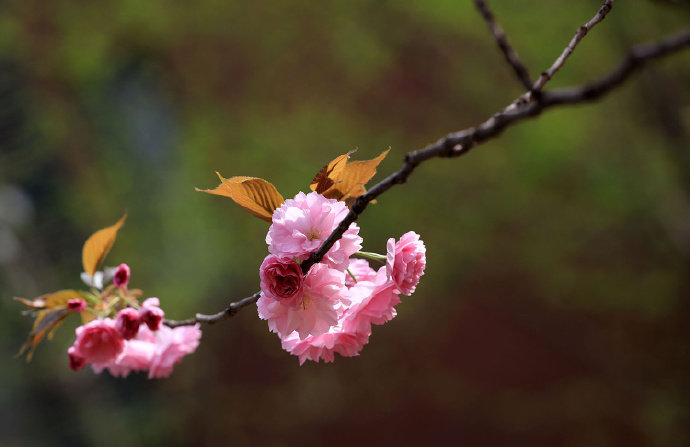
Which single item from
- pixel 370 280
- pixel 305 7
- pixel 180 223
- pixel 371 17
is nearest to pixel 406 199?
pixel 371 17

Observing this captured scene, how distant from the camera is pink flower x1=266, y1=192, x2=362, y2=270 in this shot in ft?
1.49

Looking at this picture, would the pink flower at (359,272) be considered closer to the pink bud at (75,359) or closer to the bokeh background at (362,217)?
the pink bud at (75,359)

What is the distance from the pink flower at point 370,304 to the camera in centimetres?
50

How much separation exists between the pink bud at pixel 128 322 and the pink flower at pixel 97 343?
2cm

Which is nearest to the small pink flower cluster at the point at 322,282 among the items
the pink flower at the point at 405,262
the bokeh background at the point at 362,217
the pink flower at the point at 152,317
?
the pink flower at the point at 405,262

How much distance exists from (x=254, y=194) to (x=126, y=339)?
26cm

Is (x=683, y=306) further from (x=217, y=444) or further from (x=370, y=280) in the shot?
(x=370, y=280)

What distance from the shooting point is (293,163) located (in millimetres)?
2414

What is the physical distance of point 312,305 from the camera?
485 mm

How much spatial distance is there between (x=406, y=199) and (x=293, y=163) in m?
0.51

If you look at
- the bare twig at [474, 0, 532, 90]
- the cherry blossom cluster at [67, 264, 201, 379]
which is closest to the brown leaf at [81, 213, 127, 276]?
the cherry blossom cluster at [67, 264, 201, 379]

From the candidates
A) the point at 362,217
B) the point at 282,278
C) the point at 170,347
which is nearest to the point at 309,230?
the point at 282,278

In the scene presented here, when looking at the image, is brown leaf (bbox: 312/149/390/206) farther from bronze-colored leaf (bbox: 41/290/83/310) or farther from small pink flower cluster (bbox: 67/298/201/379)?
bronze-colored leaf (bbox: 41/290/83/310)

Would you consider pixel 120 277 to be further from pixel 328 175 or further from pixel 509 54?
pixel 509 54
